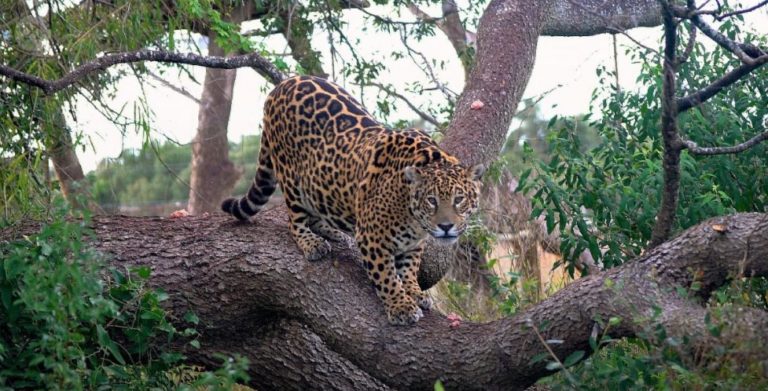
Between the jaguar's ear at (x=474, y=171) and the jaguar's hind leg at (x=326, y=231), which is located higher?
the jaguar's ear at (x=474, y=171)

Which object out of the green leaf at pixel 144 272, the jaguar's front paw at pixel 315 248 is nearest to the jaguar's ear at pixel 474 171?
the jaguar's front paw at pixel 315 248

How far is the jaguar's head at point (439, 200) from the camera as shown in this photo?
623 cm

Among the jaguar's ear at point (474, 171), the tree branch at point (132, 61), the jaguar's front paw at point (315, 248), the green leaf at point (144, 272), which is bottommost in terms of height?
the green leaf at point (144, 272)

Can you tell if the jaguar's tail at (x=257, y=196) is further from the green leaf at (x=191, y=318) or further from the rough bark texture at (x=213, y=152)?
the rough bark texture at (x=213, y=152)

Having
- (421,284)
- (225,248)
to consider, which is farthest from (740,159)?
(225,248)

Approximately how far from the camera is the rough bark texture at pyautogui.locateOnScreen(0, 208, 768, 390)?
5430 millimetres

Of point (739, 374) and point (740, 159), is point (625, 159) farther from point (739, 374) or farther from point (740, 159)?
point (739, 374)

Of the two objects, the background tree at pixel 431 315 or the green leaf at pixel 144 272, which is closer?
the background tree at pixel 431 315

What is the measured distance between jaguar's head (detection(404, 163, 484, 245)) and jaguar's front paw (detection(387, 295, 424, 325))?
403mm

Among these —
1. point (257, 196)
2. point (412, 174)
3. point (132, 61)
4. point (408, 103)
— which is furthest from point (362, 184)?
point (408, 103)

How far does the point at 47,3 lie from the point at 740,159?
5245 millimetres

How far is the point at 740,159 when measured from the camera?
746cm

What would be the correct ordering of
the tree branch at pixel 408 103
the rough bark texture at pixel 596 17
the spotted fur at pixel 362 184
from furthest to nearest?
the tree branch at pixel 408 103 < the rough bark texture at pixel 596 17 < the spotted fur at pixel 362 184

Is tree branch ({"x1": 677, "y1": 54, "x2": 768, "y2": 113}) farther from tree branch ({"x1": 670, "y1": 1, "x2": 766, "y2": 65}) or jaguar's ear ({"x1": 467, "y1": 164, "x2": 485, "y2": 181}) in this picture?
jaguar's ear ({"x1": 467, "y1": 164, "x2": 485, "y2": 181})
